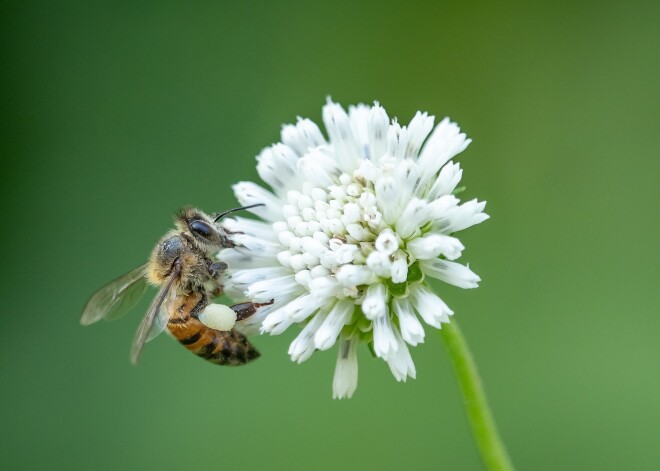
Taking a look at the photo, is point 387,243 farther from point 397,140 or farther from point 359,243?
point 397,140

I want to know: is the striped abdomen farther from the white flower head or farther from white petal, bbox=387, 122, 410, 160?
white petal, bbox=387, 122, 410, 160

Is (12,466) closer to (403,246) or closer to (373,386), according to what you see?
(373,386)

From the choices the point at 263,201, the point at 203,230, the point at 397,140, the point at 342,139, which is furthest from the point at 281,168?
the point at 397,140

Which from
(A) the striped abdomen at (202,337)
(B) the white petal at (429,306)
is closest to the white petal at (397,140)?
(B) the white petal at (429,306)

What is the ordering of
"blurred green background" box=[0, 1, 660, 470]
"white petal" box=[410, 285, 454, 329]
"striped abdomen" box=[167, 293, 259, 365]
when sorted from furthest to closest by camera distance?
"blurred green background" box=[0, 1, 660, 470] → "striped abdomen" box=[167, 293, 259, 365] → "white petal" box=[410, 285, 454, 329]

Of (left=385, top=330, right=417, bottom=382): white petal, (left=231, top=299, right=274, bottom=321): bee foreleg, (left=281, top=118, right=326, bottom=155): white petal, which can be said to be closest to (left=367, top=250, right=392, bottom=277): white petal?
(left=385, top=330, right=417, bottom=382): white petal

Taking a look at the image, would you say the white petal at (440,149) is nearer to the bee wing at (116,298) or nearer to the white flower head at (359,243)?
the white flower head at (359,243)

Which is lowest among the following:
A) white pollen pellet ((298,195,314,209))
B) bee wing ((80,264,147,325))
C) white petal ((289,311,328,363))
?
white petal ((289,311,328,363))

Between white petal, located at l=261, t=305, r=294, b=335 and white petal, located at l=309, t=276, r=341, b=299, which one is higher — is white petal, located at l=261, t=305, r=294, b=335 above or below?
below
